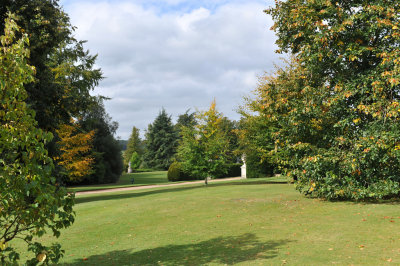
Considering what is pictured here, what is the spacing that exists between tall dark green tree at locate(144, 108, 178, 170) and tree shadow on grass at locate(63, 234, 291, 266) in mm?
58083

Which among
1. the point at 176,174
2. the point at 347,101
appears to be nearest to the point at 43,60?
the point at 347,101

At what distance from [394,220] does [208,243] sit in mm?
5712

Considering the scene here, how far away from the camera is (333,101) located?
511 inches

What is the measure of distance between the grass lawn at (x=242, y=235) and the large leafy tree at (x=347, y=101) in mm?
1157

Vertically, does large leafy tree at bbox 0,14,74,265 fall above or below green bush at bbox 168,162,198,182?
above

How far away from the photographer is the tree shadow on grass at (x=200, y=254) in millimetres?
6793

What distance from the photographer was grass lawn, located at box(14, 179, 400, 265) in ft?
22.3

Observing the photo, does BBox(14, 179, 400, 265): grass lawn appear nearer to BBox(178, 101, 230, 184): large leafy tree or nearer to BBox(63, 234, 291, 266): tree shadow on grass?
BBox(63, 234, 291, 266): tree shadow on grass

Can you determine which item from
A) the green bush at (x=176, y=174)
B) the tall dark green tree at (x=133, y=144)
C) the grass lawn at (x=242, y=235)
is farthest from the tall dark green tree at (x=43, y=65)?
the tall dark green tree at (x=133, y=144)

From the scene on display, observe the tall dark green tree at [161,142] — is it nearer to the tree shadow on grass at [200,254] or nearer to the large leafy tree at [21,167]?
the tree shadow on grass at [200,254]

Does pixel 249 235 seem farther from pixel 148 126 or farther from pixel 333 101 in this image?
pixel 148 126

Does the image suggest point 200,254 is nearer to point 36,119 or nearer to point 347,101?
point 36,119

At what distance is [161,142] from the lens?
67.2m

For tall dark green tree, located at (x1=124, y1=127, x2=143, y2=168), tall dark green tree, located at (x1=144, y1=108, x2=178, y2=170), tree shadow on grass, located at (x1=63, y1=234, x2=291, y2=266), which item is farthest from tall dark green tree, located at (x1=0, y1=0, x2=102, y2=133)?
tall dark green tree, located at (x1=124, y1=127, x2=143, y2=168)
